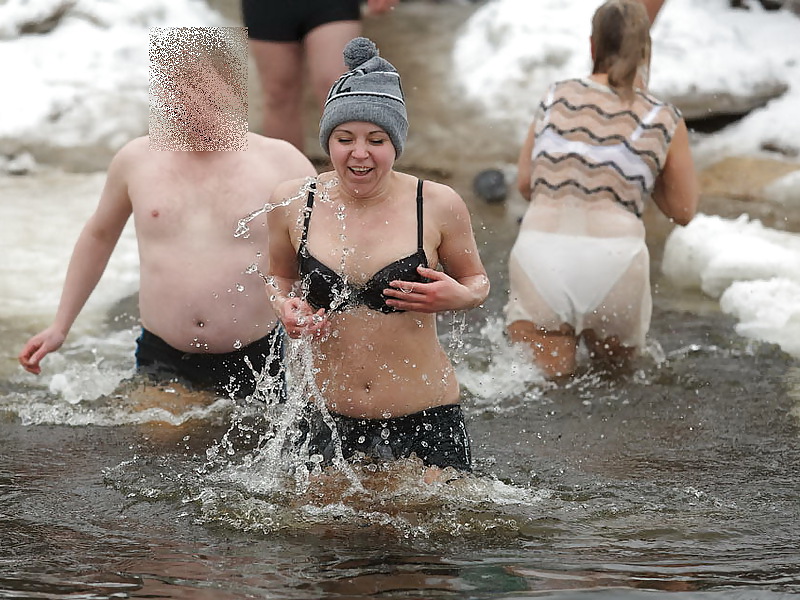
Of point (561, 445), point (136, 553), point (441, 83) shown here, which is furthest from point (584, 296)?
point (441, 83)

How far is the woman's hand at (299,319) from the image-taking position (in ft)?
10.4

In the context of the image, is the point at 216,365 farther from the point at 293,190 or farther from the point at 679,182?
the point at 679,182

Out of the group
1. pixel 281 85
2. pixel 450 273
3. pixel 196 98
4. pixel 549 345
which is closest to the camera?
pixel 450 273

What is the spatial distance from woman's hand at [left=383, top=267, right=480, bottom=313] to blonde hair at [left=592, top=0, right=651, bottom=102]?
1.89 metres

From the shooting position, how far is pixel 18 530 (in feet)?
10.9

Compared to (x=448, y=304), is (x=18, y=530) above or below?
below

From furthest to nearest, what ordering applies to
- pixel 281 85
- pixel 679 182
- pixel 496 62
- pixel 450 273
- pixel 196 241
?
pixel 496 62 → pixel 281 85 → pixel 679 182 → pixel 196 241 → pixel 450 273

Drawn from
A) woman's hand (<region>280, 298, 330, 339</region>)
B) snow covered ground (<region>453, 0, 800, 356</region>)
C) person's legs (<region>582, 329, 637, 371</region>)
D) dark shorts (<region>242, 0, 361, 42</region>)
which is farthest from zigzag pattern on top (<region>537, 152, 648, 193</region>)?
woman's hand (<region>280, 298, 330, 339</region>)

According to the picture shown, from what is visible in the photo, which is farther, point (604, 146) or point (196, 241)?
point (604, 146)

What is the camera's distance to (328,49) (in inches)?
225

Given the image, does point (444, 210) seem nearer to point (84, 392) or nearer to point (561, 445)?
point (561, 445)

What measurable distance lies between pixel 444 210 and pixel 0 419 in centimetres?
206

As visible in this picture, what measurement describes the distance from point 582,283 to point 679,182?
561 mm

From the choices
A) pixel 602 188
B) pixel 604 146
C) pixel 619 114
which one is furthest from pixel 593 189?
pixel 619 114
